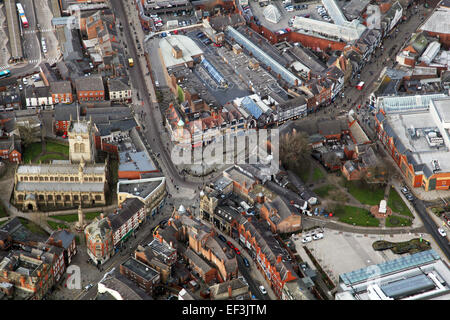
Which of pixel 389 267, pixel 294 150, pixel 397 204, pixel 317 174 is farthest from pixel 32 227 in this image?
pixel 397 204

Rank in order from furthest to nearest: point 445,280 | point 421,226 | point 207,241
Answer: point 421,226, point 207,241, point 445,280

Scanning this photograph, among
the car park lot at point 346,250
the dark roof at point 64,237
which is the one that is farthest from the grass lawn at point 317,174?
the dark roof at point 64,237

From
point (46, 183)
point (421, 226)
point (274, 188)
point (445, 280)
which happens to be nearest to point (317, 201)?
point (274, 188)

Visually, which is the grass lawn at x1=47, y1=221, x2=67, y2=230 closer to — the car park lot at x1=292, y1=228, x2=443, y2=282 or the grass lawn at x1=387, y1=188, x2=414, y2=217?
the car park lot at x1=292, y1=228, x2=443, y2=282

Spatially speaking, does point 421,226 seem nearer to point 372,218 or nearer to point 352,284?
point 372,218

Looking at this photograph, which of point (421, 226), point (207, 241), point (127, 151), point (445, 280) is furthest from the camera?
point (127, 151)

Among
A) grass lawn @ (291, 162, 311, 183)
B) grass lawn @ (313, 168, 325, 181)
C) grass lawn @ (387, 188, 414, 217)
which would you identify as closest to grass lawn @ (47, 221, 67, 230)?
grass lawn @ (291, 162, 311, 183)

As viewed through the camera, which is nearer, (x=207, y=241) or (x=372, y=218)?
(x=207, y=241)
